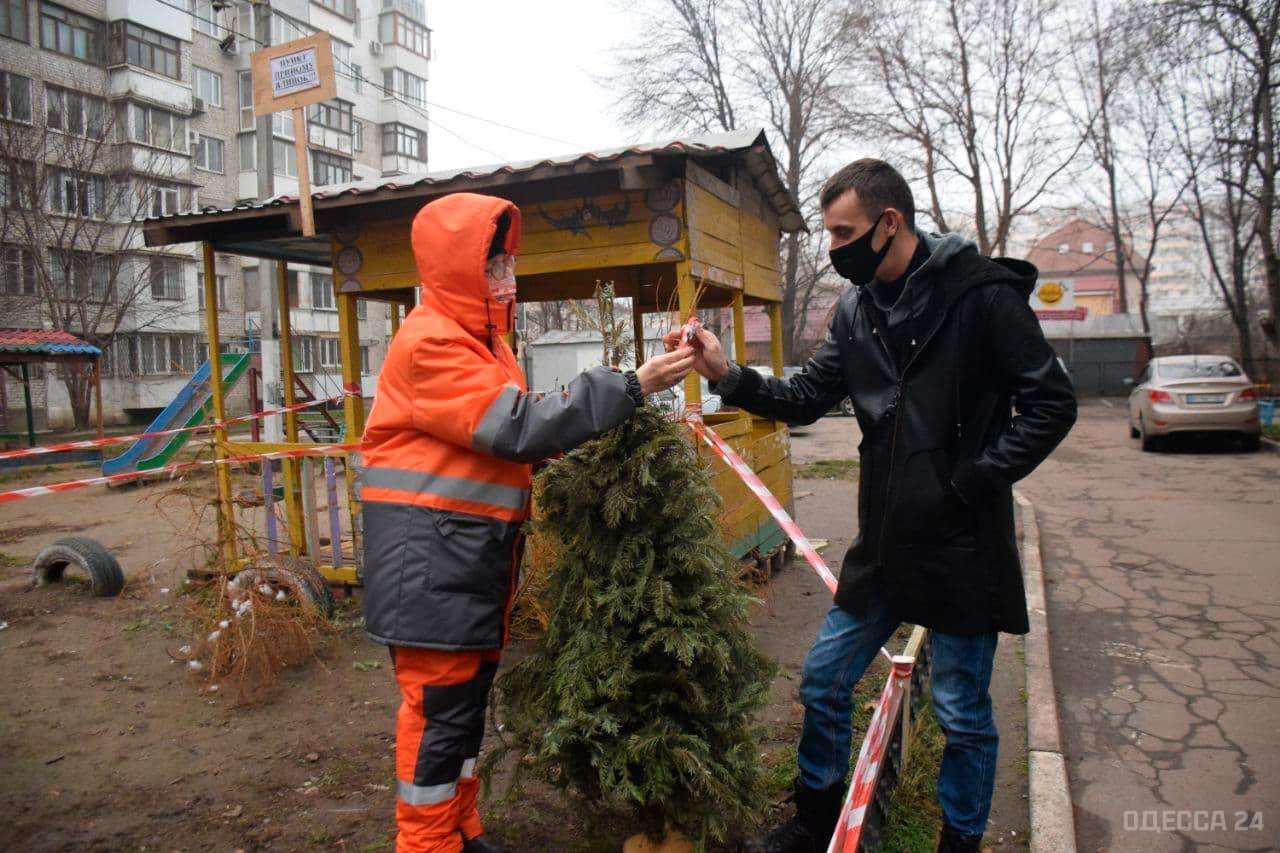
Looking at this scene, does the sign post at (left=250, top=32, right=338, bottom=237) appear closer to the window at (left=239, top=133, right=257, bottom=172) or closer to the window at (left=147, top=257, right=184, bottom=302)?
→ the window at (left=147, top=257, right=184, bottom=302)

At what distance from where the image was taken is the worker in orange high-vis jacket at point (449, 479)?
2.26 meters

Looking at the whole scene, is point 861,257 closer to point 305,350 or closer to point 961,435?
point 961,435

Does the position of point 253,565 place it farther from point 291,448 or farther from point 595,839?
point 595,839

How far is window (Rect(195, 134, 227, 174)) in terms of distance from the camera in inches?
1307

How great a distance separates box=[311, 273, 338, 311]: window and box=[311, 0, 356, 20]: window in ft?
37.6

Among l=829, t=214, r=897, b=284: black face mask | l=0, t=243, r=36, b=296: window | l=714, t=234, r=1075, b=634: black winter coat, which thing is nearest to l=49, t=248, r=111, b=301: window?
l=0, t=243, r=36, b=296: window

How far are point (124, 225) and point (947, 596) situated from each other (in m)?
29.4

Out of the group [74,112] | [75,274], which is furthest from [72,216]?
[74,112]

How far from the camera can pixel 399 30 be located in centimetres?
4147

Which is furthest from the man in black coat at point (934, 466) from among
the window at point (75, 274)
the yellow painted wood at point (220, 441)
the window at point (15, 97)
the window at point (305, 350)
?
the window at point (305, 350)

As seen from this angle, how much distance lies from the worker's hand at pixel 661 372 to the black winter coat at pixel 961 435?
601 millimetres

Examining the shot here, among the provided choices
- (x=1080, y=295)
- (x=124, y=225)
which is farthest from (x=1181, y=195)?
(x=1080, y=295)

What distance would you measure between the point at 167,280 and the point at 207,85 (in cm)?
859

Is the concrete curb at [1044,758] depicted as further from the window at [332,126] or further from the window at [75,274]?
the window at [332,126]
